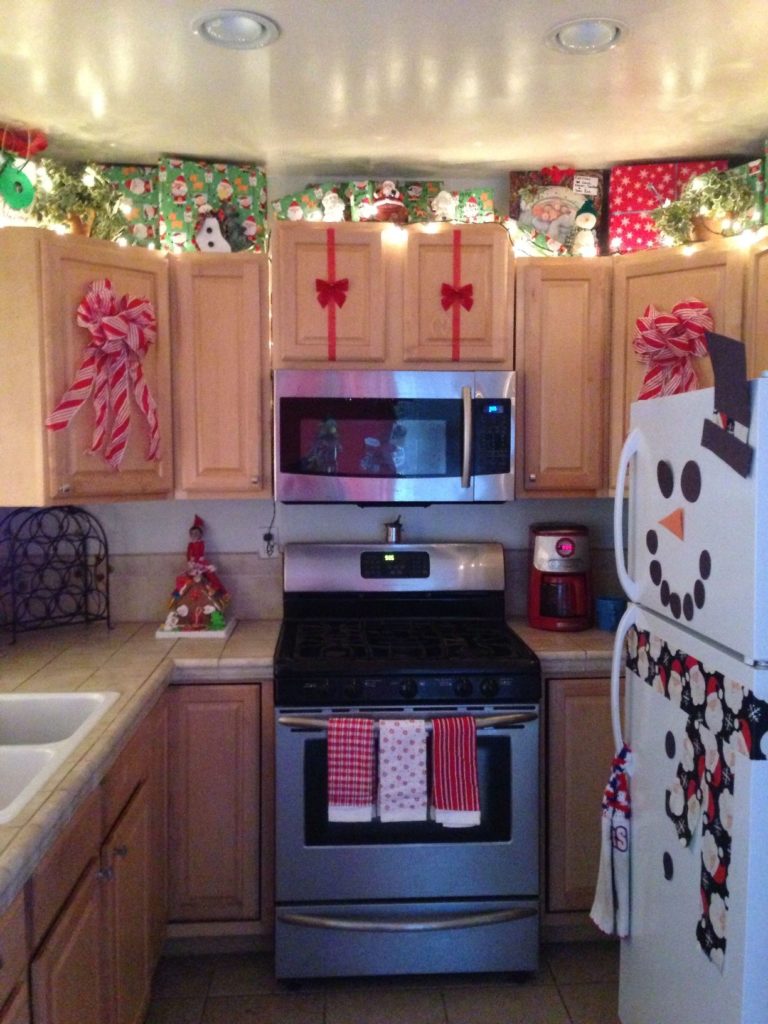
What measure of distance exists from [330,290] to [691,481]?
133 cm

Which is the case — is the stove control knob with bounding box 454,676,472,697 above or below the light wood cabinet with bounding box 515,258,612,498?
below

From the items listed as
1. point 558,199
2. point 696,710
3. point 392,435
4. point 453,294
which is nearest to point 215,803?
point 392,435

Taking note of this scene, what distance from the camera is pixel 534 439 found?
8.41 ft

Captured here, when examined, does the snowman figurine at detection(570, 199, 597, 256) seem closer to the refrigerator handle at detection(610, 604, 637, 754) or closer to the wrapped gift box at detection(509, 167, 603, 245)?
the wrapped gift box at detection(509, 167, 603, 245)

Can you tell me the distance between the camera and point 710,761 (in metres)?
1.48

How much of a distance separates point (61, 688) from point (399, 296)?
1495mm

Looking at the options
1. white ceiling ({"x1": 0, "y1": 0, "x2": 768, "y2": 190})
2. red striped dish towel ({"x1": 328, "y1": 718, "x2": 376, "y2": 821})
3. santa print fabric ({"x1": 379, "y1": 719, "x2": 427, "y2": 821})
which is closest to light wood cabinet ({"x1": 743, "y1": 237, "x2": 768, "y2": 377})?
white ceiling ({"x1": 0, "y1": 0, "x2": 768, "y2": 190})

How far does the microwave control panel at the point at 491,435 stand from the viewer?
243 centimetres

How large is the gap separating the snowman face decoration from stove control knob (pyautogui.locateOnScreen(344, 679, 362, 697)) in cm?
Answer: 87

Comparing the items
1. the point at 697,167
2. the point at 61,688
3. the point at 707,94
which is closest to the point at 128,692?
the point at 61,688

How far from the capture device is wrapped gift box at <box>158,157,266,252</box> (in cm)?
255

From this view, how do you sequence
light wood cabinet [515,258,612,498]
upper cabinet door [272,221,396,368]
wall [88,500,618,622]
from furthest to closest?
wall [88,500,618,622], light wood cabinet [515,258,612,498], upper cabinet door [272,221,396,368]

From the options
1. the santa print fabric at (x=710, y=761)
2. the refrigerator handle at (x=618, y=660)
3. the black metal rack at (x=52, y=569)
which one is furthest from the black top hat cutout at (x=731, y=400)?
the black metal rack at (x=52, y=569)

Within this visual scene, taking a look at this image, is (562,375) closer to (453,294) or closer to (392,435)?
(453,294)
